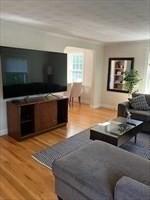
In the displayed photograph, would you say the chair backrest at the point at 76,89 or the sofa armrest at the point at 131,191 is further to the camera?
the chair backrest at the point at 76,89

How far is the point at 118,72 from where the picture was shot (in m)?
6.11

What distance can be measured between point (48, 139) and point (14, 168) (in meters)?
1.14

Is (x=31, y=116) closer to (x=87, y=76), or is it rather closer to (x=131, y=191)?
(x=131, y=191)

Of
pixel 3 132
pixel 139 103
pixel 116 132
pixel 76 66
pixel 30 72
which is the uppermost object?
pixel 76 66

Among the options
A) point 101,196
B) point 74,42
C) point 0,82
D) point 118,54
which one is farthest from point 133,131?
point 118,54

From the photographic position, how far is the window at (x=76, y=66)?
714cm

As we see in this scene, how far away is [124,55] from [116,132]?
370 cm

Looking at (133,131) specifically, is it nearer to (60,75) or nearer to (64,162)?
(64,162)

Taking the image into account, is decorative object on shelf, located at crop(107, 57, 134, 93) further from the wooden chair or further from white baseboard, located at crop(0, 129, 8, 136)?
white baseboard, located at crop(0, 129, 8, 136)

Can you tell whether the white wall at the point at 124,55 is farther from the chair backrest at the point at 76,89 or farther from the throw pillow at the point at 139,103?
the throw pillow at the point at 139,103

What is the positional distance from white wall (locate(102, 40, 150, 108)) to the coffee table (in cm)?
Result: 273

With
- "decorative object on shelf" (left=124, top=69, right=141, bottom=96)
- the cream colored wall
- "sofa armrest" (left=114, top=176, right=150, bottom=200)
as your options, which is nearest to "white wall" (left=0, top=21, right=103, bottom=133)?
the cream colored wall

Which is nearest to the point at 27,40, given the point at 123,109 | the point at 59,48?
the point at 59,48

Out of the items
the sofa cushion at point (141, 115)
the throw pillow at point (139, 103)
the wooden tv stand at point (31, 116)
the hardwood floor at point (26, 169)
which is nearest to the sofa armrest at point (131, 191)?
the hardwood floor at point (26, 169)
